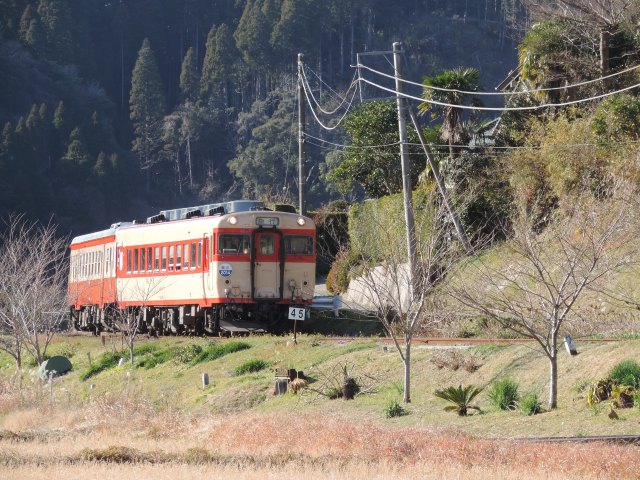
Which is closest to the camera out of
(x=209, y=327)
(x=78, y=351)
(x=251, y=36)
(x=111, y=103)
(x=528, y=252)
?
(x=528, y=252)

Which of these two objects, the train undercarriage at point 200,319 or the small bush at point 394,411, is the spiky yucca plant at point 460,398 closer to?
the small bush at point 394,411

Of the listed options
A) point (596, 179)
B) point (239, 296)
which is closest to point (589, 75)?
point (596, 179)

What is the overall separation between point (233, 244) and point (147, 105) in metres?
85.0

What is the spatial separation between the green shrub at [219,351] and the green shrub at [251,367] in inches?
96.6

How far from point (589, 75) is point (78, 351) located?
19.1m

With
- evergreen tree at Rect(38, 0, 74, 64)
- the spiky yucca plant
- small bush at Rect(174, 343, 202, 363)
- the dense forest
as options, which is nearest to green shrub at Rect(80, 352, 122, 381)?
small bush at Rect(174, 343, 202, 363)

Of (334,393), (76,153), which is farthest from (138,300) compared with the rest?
(76,153)

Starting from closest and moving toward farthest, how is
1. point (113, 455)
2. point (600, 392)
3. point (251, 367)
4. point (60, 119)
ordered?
point (113, 455) < point (600, 392) < point (251, 367) < point (60, 119)

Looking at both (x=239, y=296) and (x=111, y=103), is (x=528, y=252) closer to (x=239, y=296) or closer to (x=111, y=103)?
(x=239, y=296)

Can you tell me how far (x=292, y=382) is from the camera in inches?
933

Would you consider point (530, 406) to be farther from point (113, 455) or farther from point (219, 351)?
point (219, 351)

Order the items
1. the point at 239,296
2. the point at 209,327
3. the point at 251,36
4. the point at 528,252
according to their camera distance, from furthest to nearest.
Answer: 1. the point at 251,36
2. the point at 209,327
3. the point at 239,296
4. the point at 528,252

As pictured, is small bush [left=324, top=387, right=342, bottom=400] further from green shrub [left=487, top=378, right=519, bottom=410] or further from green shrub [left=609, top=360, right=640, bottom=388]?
green shrub [left=609, top=360, right=640, bottom=388]

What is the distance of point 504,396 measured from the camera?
1881 centimetres
